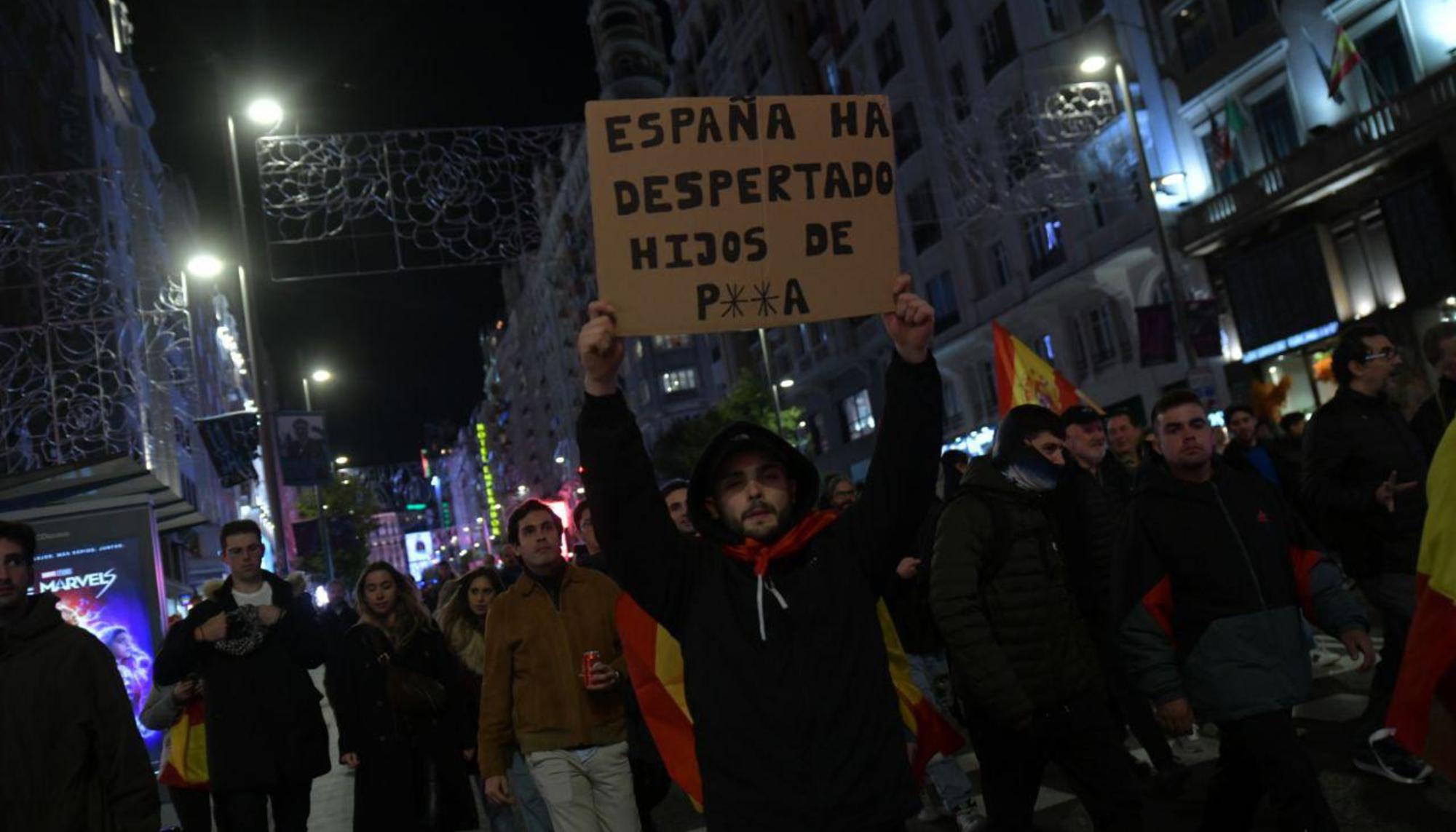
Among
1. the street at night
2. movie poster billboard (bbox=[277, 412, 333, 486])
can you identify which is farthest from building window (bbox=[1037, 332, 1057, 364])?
movie poster billboard (bbox=[277, 412, 333, 486])

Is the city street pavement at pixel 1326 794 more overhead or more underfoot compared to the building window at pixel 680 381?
more underfoot

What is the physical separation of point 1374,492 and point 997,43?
28584 mm

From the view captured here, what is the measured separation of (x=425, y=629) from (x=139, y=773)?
2.53m

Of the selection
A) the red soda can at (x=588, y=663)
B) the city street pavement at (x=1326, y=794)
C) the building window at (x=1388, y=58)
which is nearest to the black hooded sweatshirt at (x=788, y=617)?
the red soda can at (x=588, y=663)

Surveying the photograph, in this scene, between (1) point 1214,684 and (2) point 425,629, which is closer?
(1) point 1214,684

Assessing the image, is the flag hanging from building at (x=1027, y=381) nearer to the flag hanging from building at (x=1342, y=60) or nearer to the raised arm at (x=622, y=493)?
the raised arm at (x=622, y=493)

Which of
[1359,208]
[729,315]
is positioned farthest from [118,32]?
[729,315]

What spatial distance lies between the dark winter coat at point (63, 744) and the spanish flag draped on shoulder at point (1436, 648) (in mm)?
4119

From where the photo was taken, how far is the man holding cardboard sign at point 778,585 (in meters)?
3.07

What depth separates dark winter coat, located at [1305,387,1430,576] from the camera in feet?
18.5

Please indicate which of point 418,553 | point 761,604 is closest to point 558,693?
point 761,604

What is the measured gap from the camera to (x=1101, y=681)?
15.2ft

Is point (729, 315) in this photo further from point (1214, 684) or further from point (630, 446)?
point (1214, 684)

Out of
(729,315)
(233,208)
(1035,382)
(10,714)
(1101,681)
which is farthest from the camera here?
(233,208)
